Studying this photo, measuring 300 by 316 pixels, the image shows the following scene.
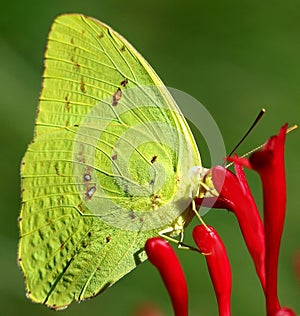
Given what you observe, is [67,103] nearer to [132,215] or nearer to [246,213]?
[132,215]

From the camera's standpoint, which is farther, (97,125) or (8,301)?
(8,301)

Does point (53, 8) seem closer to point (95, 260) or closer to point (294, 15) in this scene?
point (294, 15)

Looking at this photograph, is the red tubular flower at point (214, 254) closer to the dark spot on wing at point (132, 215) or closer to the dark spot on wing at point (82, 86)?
the dark spot on wing at point (132, 215)

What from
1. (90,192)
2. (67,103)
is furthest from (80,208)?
(67,103)

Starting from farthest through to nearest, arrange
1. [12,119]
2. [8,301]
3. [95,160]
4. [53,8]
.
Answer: [53,8]
[12,119]
[8,301]
[95,160]

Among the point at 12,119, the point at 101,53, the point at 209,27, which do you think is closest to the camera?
the point at 101,53

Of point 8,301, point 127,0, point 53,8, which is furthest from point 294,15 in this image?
point 8,301
